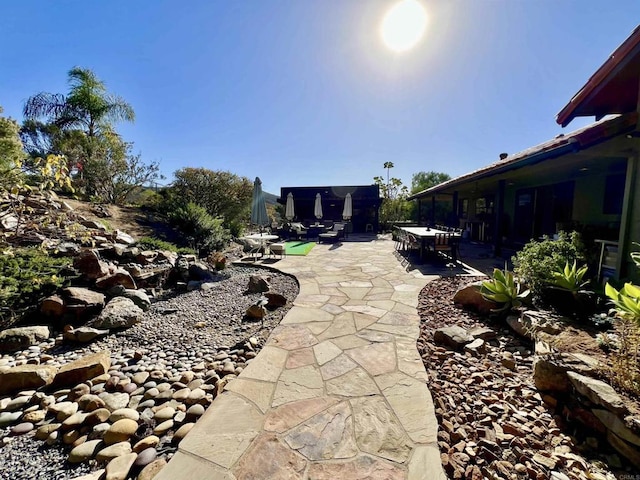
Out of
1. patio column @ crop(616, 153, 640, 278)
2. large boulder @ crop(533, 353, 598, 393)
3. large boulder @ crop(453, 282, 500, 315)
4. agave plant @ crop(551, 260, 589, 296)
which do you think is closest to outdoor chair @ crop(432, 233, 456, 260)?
large boulder @ crop(453, 282, 500, 315)

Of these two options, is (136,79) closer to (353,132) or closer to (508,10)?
(353,132)

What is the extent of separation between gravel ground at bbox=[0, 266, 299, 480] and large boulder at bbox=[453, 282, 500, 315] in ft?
9.20

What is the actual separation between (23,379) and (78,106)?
681 inches

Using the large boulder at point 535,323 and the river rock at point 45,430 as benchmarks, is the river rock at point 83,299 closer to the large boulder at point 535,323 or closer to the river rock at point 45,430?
the river rock at point 45,430

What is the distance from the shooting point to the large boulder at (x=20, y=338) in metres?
2.84

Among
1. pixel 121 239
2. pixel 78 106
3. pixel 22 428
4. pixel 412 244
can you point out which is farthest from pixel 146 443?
pixel 78 106

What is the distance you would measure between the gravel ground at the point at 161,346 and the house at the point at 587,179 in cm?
519

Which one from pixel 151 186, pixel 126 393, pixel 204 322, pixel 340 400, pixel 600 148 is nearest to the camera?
pixel 340 400

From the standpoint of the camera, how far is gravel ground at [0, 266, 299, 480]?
5.21ft

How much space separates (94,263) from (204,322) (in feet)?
7.79

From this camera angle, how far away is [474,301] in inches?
150

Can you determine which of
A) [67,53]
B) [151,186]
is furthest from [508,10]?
[151,186]

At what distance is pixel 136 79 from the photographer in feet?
26.0

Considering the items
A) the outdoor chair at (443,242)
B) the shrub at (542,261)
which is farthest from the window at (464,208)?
the shrub at (542,261)
